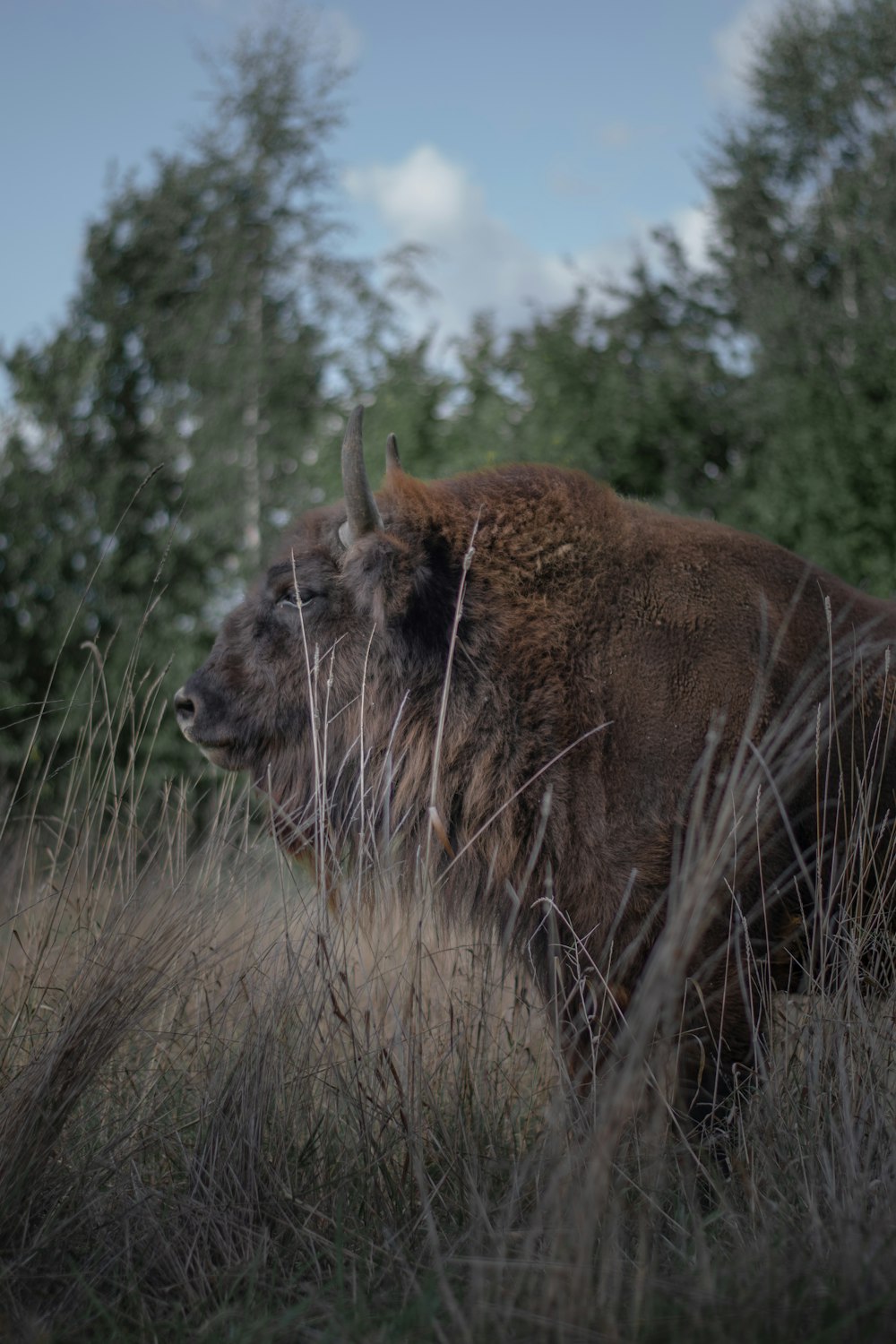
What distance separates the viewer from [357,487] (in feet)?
11.7

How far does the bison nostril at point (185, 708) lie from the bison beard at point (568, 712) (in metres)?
0.02

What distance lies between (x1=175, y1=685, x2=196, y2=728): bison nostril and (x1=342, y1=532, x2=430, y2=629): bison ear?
2.56 ft

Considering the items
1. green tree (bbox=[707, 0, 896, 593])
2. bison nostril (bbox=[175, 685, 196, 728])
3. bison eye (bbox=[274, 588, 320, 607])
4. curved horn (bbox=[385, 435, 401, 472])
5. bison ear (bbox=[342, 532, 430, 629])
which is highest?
green tree (bbox=[707, 0, 896, 593])

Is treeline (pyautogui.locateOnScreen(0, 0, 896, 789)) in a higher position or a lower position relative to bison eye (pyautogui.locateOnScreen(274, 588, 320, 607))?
higher

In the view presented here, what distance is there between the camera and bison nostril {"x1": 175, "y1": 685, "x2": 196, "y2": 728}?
12.8 ft

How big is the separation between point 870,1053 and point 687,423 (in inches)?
424

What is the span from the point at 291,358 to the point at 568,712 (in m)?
13.9

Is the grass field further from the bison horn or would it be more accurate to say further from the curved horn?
the curved horn

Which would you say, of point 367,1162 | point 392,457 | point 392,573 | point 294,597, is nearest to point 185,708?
point 294,597

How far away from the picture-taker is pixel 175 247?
16891 mm

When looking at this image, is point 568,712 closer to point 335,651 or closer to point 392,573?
A: point 392,573

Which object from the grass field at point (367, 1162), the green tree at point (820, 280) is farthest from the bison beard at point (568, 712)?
the green tree at point (820, 280)

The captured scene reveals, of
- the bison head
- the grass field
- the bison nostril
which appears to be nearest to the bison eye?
the bison head

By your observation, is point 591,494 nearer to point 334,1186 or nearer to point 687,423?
point 334,1186
